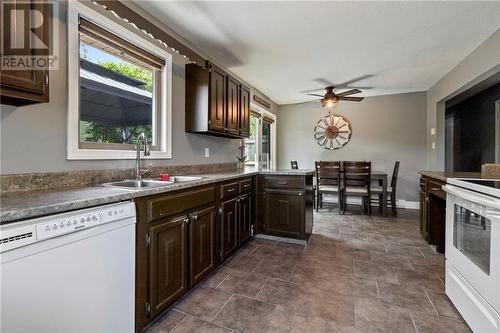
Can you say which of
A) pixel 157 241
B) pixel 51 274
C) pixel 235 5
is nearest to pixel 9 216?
pixel 51 274

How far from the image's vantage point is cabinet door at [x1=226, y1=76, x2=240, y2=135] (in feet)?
9.99

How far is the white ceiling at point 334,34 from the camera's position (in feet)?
7.04

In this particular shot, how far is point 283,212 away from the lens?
3.00 meters

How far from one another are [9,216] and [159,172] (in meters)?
1.51

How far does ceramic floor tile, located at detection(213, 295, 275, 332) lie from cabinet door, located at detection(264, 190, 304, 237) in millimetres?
1282

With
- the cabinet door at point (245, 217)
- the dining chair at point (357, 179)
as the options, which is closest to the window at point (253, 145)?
the dining chair at point (357, 179)

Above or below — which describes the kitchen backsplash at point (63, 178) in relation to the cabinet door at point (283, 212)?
above

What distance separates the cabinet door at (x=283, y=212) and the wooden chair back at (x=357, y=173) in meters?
1.93

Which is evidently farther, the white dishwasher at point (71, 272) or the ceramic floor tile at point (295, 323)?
the ceramic floor tile at point (295, 323)

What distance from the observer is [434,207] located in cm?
275

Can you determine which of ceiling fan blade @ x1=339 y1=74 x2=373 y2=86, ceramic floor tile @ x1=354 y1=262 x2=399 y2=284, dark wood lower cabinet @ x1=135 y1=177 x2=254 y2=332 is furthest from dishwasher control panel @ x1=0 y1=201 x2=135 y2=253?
ceiling fan blade @ x1=339 y1=74 x2=373 y2=86

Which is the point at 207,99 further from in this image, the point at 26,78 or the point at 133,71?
the point at 26,78

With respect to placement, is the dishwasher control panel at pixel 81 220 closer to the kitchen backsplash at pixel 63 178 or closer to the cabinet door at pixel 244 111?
the kitchen backsplash at pixel 63 178

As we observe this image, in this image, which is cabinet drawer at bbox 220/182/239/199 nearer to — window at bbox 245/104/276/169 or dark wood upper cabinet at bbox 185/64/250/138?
dark wood upper cabinet at bbox 185/64/250/138
